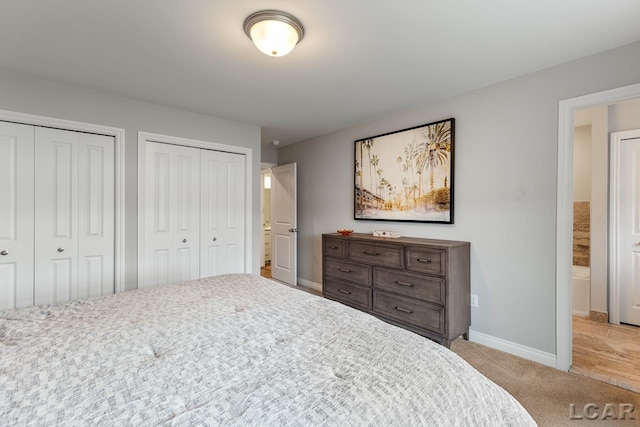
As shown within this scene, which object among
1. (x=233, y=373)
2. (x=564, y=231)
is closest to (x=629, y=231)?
(x=564, y=231)

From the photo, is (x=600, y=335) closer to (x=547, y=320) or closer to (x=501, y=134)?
(x=547, y=320)

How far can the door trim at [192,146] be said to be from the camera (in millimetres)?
3076

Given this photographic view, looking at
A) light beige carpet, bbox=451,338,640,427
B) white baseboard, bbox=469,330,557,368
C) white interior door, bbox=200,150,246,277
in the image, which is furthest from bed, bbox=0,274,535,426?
white interior door, bbox=200,150,246,277

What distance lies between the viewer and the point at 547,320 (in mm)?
2395

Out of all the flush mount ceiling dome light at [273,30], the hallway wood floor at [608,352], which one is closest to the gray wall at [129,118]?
the flush mount ceiling dome light at [273,30]

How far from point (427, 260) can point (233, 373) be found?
211cm

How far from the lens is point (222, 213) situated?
12.2 feet

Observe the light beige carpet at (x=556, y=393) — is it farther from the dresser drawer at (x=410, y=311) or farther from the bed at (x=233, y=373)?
the bed at (x=233, y=373)

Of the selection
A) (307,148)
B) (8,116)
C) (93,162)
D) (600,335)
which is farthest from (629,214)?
(8,116)

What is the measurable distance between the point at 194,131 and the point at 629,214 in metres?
4.82

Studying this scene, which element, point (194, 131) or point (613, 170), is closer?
point (613, 170)

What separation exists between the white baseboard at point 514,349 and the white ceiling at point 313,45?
2302 millimetres

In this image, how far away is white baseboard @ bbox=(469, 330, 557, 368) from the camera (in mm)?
2385

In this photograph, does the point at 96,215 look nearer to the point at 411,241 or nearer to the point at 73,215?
the point at 73,215
